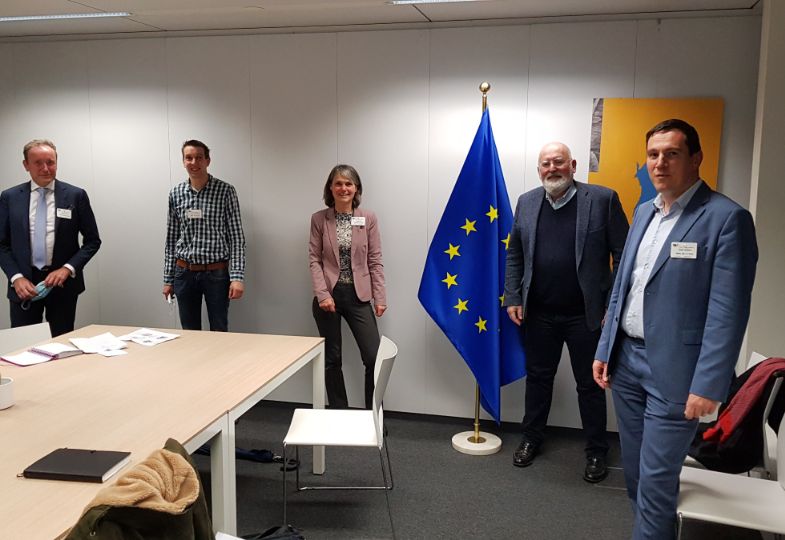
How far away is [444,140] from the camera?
441 centimetres

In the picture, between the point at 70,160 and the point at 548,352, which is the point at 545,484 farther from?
the point at 70,160

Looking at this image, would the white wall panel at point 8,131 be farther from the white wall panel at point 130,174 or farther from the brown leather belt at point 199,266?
the brown leather belt at point 199,266

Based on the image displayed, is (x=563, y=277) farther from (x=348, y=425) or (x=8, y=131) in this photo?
(x=8, y=131)

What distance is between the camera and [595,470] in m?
3.63

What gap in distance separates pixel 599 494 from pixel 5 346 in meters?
3.09

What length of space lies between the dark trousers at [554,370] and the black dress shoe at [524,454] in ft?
0.12

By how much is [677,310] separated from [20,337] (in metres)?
3.02

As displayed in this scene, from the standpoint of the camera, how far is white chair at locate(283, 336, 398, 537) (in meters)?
2.81

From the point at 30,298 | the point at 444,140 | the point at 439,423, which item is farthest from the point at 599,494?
the point at 30,298

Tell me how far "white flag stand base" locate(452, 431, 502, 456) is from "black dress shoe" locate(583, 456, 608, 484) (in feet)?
1.92

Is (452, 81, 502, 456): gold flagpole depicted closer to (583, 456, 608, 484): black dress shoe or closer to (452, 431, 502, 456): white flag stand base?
(452, 431, 502, 456): white flag stand base

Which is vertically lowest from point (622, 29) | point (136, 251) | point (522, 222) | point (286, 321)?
point (286, 321)

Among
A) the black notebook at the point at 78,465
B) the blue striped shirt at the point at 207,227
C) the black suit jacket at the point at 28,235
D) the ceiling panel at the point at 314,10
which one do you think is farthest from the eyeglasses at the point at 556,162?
the black suit jacket at the point at 28,235

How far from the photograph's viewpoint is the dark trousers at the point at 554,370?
366cm
